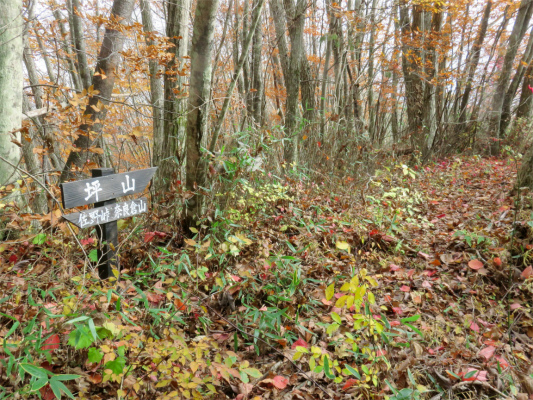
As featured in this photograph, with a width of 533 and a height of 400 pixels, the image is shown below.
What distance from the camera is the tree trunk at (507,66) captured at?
29.4ft

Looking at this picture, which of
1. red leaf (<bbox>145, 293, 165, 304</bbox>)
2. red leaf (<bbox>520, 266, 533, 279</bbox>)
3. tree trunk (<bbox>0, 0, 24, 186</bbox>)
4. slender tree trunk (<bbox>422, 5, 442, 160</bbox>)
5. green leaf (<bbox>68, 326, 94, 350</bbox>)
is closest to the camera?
green leaf (<bbox>68, 326, 94, 350</bbox>)

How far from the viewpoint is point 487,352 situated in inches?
83.4

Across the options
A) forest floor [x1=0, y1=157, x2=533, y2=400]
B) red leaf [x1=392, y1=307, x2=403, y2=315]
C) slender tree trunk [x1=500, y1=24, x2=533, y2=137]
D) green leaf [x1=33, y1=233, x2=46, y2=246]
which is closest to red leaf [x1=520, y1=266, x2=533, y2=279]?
forest floor [x1=0, y1=157, x2=533, y2=400]

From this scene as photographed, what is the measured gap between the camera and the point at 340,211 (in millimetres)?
4488

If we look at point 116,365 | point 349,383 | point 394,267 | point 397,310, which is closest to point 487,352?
point 397,310

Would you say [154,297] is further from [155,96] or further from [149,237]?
[155,96]

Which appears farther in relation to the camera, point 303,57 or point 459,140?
point 459,140

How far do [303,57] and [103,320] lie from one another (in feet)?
18.4

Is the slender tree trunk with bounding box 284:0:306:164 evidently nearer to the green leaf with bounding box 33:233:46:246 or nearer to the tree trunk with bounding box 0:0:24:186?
the tree trunk with bounding box 0:0:24:186

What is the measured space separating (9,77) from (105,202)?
1766 mm

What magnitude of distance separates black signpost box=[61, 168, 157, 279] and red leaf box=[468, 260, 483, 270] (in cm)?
307

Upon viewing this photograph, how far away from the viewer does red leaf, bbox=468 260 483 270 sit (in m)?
2.99

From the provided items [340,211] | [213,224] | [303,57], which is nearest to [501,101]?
[303,57]

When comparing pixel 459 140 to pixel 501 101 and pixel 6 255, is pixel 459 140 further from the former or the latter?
pixel 6 255
